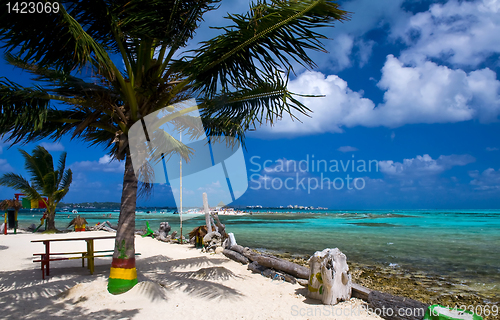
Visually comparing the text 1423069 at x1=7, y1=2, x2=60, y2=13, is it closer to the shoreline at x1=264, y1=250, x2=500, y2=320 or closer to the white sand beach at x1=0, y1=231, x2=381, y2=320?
the white sand beach at x1=0, y1=231, x2=381, y2=320

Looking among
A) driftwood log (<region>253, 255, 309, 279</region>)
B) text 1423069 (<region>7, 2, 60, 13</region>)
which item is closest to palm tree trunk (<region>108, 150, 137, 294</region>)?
text 1423069 (<region>7, 2, 60, 13</region>)

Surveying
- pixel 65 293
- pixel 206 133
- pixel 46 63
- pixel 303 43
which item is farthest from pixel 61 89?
pixel 303 43

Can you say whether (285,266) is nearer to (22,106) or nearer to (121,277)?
(121,277)

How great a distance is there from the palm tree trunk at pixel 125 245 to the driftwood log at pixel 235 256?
439 cm

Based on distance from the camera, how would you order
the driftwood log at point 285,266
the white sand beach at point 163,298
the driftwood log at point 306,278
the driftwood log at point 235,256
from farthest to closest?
1. the driftwood log at point 235,256
2. the driftwood log at point 285,266
3. the driftwood log at point 306,278
4. the white sand beach at point 163,298

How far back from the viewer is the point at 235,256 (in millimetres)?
9711

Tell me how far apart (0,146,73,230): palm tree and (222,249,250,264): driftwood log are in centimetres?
1379

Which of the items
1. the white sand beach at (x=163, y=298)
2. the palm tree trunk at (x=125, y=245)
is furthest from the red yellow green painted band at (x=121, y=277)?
the white sand beach at (x=163, y=298)

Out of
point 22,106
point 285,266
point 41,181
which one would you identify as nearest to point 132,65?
point 22,106

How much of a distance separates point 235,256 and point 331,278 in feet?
15.5

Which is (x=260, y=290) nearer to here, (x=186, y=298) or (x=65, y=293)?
(x=186, y=298)

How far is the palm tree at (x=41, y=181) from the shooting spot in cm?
1769

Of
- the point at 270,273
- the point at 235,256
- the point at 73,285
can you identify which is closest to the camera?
the point at 73,285

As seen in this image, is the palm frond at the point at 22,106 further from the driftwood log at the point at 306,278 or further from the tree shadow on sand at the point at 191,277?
the driftwood log at the point at 306,278
